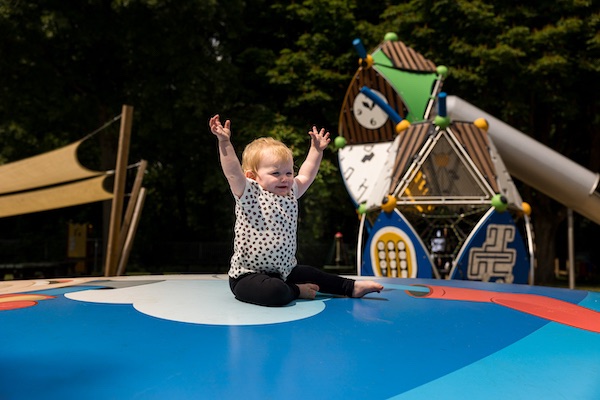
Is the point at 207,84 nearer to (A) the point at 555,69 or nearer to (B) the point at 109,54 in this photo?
(B) the point at 109,54

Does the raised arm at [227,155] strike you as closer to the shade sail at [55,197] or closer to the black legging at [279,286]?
the black legging at [279,286]

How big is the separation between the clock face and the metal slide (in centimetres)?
184

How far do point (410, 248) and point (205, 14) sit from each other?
8.70 m

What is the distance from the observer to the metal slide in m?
9.10

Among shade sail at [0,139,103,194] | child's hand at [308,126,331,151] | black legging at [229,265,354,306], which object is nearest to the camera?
black legging at [229,265,354,306]

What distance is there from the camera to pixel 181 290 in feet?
10.8

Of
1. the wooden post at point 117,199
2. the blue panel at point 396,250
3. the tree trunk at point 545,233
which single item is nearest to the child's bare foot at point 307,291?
the blue panel at point 396,250

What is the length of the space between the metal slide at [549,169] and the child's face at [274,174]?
680 centimetres

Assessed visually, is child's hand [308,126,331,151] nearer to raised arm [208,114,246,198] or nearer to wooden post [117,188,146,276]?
raised arm [208,114,246,198]

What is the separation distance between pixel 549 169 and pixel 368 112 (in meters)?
3.24

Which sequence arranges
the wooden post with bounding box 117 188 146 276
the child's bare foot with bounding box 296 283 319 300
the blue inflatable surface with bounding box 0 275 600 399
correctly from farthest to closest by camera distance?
the wooden post with bounding box 117 188 146 276 → the child's bare foot with bounding box 296 283 319 300 → the blue inflatable surface with bounding box 0 275 600 399

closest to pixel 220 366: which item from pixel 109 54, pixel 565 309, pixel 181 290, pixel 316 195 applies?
pixel 181 290

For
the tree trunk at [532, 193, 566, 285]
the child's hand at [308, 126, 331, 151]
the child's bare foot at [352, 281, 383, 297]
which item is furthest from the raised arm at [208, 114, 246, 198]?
the tree trunk at [532, 193, 566, 285]

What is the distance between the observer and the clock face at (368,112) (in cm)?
948
